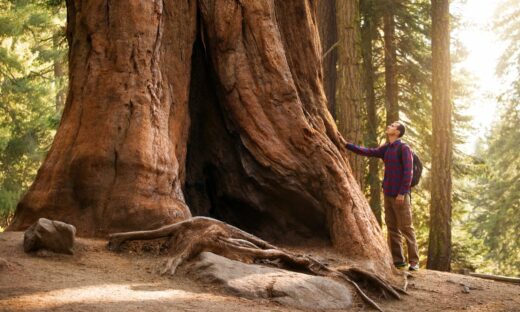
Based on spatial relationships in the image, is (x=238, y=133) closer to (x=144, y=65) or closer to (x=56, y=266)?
(x=144, y=65)

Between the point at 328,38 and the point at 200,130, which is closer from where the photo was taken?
the point at 200,130

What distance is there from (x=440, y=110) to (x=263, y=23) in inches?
214

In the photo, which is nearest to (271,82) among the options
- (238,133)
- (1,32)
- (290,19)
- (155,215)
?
(238,133)

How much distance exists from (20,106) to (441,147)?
684 inches

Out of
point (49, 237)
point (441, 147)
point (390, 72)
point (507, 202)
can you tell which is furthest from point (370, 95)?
point (507, 202)

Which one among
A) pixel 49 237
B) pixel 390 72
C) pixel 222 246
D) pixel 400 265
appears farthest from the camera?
pixel 390 72

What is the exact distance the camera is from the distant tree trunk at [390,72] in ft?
52.9

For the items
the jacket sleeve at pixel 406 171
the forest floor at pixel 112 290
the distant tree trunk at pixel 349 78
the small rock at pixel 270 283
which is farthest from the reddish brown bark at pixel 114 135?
the distant tree trunk at pixel 349 78

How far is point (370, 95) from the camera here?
16609 millimetres

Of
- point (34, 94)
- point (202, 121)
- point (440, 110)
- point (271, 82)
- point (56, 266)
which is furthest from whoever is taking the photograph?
point (34, 94)

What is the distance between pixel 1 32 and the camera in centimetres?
1994

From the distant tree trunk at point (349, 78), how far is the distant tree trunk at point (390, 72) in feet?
13.6

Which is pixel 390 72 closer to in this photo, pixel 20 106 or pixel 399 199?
pixel 399 199

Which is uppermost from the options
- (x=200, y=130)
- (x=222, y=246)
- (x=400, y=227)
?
(x=200, y=130)
